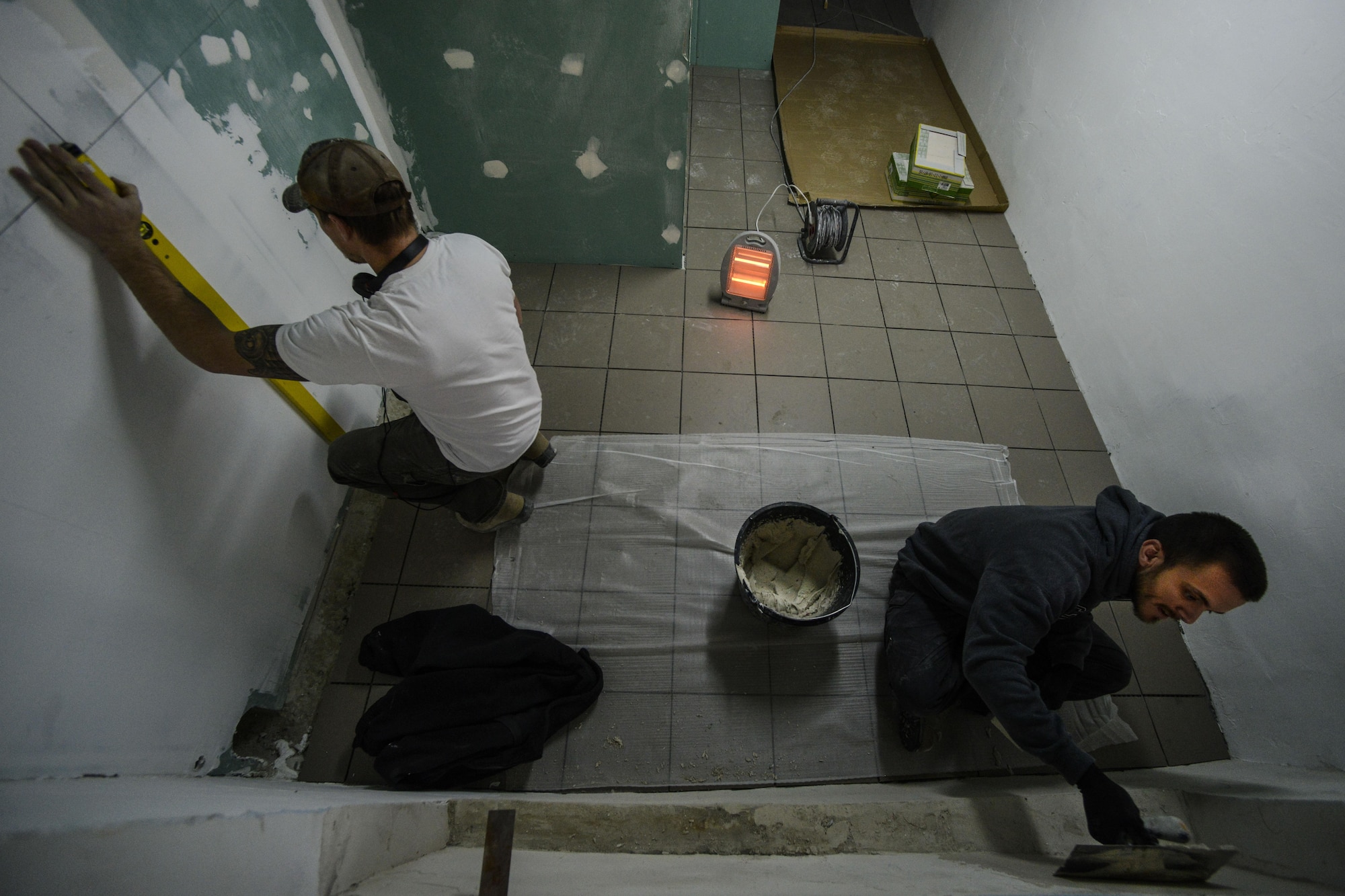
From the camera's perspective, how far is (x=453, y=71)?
2.09 meters

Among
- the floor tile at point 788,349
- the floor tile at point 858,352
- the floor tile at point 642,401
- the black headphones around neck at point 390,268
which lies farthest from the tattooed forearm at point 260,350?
the floor tile at point 858,352

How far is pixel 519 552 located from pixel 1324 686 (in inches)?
91.3

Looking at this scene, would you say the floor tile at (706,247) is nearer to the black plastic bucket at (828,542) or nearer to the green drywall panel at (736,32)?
the black plastic bucket at (828,542)

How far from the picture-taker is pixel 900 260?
2947 millimetres

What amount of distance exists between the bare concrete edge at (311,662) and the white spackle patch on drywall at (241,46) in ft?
4.19

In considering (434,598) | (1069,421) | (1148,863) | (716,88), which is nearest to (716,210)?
(716,88)

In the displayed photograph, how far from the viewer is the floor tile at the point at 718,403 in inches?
91.5

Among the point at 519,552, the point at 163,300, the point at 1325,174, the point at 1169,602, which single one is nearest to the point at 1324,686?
the point at 1169,602

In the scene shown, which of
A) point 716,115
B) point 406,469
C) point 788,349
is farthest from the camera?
point 716,115

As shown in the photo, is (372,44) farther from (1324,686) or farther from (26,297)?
(1324,686)

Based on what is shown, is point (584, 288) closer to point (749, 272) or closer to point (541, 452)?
point (749, 272)

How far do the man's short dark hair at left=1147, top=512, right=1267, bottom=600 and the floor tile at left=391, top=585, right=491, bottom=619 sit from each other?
1.81 metres

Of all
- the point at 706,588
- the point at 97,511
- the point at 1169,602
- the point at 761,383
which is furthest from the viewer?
the point at 761,383

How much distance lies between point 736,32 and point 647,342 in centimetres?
248
